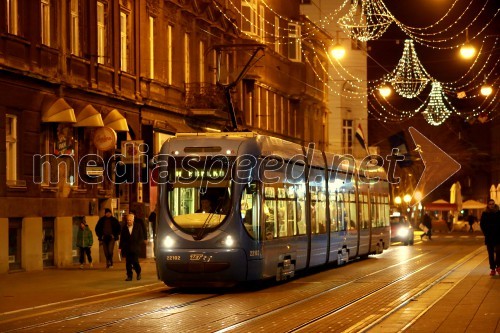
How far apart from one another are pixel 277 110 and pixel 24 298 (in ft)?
117

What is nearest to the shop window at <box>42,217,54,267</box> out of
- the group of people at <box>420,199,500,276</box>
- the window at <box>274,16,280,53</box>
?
the group of people at <box>420,199,500,276</box>

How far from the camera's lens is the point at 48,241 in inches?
1275

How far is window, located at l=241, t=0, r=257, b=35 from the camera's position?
51.3m

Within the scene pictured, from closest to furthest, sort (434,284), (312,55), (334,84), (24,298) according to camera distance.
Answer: (24,298) < (434,284) < (312,55) < (334,84)

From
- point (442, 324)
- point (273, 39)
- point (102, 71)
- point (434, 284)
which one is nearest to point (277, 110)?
point (273, 39)

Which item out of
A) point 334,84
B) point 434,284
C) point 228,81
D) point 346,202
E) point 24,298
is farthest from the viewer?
point 334,84

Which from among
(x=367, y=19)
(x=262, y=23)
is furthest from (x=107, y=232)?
(x=367, y=19)

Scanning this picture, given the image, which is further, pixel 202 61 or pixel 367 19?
pixel 367 19

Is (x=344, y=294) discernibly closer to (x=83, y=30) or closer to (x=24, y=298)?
(x=24, y=298)

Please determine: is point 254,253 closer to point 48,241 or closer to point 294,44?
point 48,241

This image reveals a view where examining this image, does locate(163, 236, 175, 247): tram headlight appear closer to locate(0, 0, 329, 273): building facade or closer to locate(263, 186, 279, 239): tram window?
locate(263, 186, 279, 239): tram window

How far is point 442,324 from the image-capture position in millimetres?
16719

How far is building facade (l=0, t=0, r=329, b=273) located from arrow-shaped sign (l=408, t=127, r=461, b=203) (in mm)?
29894

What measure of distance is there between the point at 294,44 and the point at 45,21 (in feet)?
99.1
